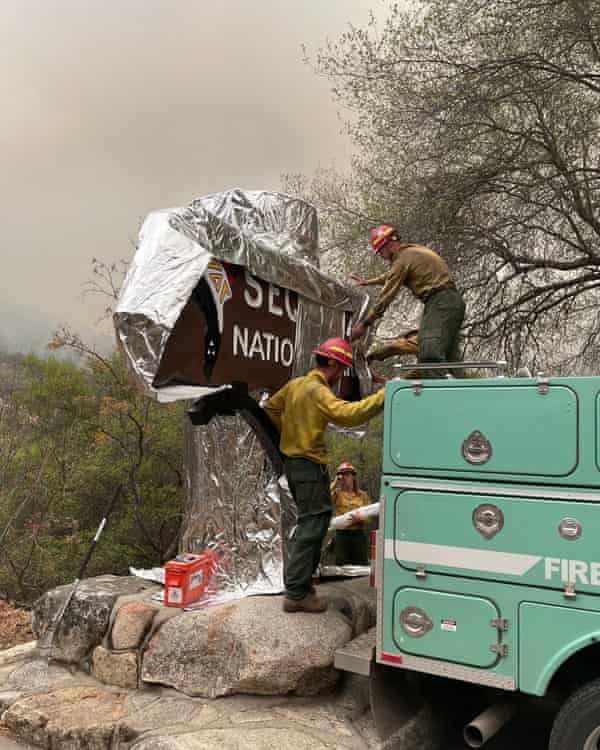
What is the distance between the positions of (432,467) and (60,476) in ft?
31.7

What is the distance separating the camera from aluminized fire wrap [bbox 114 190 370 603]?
4.42 meters

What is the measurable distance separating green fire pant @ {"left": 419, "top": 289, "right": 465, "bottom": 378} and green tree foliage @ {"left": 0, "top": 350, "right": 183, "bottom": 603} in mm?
6227

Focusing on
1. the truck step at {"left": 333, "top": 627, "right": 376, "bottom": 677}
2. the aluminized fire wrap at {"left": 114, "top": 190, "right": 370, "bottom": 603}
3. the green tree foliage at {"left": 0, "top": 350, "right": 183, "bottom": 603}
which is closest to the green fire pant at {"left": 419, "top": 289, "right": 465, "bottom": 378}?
the aluminized fire wrap at {"left": 114, "top": 190, "right": 370, "bottom": 603}

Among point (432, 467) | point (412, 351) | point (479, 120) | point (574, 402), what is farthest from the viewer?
point (479, 120)

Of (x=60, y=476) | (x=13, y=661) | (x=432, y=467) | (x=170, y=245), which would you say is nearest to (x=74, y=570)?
(x=60, y=476)

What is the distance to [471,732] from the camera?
3.36 meters

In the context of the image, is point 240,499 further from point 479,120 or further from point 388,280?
point 479,120

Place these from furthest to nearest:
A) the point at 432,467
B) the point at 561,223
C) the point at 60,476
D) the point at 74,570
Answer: the point at 60,476 < the point at 74,570 < the point at 561,223 < the point at 432,467

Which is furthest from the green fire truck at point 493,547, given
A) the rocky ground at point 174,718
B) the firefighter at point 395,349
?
the firefighter at point 395,349

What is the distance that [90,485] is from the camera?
37.9 ft

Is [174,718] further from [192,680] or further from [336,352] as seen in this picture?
[336,352]

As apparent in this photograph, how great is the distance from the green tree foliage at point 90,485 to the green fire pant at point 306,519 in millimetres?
5951

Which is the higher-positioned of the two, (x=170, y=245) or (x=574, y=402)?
(x=170, y=245)

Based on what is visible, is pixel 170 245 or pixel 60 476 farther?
pixel 60 476
